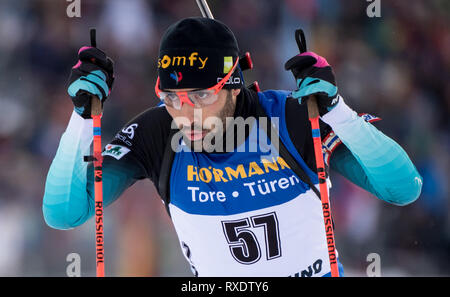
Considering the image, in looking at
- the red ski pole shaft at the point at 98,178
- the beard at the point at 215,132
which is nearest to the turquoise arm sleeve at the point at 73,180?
the red ski pole shaft at the point at 98,178

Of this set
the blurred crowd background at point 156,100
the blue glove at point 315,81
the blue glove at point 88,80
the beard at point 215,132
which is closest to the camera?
the blue glove at point 315,81

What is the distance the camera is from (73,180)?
3102mm

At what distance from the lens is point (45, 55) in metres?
6.67

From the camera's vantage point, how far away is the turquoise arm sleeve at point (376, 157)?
2.88m

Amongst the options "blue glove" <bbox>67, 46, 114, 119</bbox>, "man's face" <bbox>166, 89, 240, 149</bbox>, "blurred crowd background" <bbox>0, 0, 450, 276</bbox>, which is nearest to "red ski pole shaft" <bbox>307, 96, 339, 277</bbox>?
"man's face" <bbox>166, 89, 240, 149</bbox>

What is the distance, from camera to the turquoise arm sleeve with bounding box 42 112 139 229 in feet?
10.1

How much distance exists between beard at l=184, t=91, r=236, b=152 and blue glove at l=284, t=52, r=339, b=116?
1.31ft

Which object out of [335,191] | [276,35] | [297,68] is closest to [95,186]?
[297,68]

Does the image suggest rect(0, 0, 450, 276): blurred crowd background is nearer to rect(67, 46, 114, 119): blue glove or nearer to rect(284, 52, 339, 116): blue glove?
rect(67, 46, 114, 119): blue glove

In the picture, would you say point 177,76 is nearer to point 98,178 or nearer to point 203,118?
point 203,118

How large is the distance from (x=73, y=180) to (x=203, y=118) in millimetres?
701

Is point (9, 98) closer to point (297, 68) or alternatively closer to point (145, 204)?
point (145, 204)

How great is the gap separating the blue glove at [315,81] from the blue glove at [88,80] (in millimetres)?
860

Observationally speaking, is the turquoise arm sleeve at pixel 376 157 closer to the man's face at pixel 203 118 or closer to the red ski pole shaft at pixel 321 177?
the red ski pole shaft at pixel 321 177
